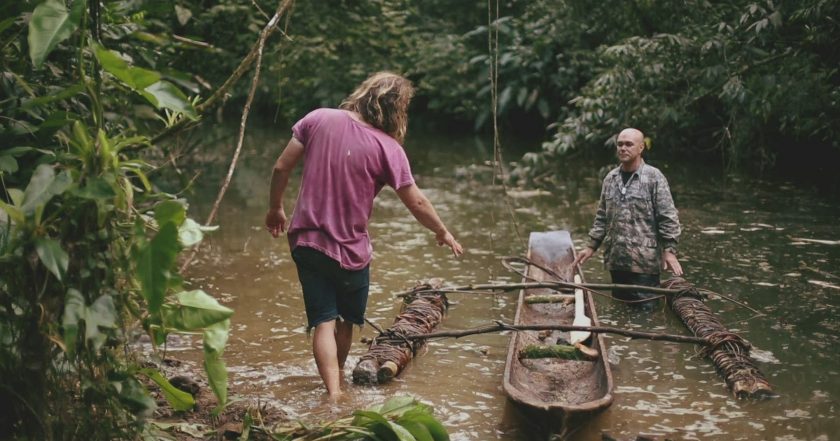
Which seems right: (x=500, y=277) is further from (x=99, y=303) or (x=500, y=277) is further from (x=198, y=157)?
(x=198, y=157)

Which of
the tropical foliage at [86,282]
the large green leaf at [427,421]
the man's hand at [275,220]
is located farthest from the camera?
the man's hand at [275,220]

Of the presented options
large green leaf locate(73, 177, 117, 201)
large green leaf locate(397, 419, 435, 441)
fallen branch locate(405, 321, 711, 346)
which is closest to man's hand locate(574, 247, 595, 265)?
fallen branch locate(405, 321, 711, 346)

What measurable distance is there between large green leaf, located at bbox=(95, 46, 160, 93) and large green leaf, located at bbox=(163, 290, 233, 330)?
2.78 ft

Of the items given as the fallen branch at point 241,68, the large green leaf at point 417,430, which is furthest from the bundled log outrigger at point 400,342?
the fallen branch at point 241,68

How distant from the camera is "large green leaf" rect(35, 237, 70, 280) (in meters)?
3.08

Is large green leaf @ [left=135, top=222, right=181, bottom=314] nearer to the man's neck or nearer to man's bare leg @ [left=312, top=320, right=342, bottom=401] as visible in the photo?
man's bare leg @ [left=312, top=320, right=342, bottom=401]

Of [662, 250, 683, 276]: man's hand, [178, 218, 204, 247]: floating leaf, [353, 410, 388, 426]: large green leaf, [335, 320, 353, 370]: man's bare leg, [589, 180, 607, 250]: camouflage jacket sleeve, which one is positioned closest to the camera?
[178, 218, 204, 247]: floating leaf

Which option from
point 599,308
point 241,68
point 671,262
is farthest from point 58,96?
point 599,308

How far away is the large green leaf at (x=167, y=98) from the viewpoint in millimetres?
3461

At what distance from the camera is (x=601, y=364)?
5285 millimetres

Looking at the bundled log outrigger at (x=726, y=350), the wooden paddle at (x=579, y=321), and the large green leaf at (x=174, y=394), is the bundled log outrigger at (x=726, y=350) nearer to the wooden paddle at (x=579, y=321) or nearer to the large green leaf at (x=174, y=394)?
the wooden paddle at (x=579, y=321)

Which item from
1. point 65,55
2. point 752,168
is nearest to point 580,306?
point 65,55

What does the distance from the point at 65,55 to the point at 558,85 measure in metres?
15.1

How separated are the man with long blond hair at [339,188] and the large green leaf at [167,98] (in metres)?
1.51
